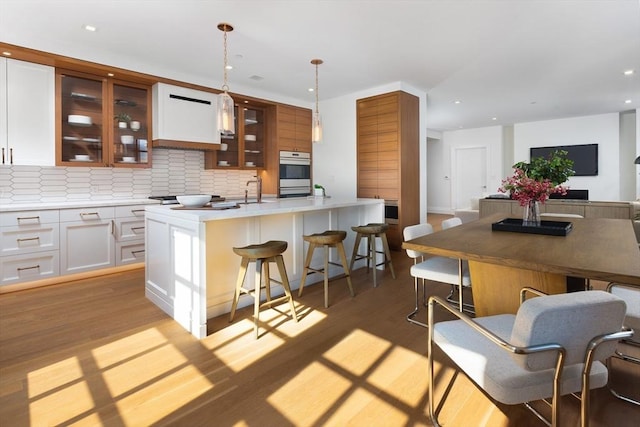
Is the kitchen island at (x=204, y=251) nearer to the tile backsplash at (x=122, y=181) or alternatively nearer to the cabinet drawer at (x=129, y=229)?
the cabinet drawer at (x=129, y=229)

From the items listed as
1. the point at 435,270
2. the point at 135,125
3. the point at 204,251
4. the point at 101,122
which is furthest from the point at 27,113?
the point at 435,270

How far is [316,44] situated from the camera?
3721 mm

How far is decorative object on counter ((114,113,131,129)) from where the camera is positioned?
4.25 meters

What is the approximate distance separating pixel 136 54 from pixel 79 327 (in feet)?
9.98

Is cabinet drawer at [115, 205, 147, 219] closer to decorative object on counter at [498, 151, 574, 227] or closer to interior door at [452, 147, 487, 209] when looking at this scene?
decorative object on counter at [498, 151, 574, 227]

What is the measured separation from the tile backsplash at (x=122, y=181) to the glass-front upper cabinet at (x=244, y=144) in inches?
10.1

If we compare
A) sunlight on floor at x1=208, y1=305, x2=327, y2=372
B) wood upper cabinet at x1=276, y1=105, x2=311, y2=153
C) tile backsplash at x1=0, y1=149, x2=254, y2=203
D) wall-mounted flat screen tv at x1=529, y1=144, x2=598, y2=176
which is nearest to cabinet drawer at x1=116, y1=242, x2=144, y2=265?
tile backsplash at x1=0, y1=149, x2=254, y2=203

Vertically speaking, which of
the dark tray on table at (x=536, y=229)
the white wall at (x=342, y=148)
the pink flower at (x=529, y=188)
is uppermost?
the white wall at (x=342, y=148)

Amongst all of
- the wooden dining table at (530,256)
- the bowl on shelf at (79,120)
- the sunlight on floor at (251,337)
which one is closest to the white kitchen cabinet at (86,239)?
the bowl on shelf at (79,120)

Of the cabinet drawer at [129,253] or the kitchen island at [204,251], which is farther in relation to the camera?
the cabinet drawer at [129,253]

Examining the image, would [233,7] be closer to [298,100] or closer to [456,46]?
[456,46]

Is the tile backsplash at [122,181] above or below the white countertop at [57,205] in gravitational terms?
above

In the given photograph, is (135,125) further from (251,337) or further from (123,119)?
(251,337)

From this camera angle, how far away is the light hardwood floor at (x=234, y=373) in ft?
5.25
